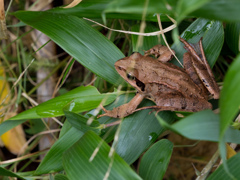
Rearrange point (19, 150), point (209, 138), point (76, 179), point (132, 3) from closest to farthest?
1. point (132, 3)
2. point (209, 138)
3. point (76, 179)
4. point (19, 150)

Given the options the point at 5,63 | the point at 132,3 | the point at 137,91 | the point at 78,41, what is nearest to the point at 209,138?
the point at 132,3

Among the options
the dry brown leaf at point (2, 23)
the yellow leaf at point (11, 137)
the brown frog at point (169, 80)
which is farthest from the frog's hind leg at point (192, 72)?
the yellow leaf at point (11, 137)

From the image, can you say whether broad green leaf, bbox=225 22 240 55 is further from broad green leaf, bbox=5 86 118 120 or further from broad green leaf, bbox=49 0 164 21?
broad green leaf, bbox=5 86 118 120

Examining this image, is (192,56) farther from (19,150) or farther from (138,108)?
(19,150)

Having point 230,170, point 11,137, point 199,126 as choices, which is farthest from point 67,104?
point 11,137

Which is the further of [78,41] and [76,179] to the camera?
[78,41]

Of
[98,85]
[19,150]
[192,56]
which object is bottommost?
[19,150]
